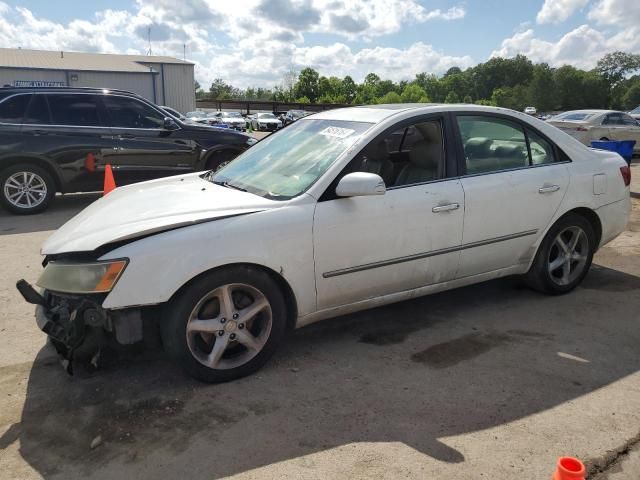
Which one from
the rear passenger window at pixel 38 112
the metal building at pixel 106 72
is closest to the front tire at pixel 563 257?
the rear passenger window at pixel 38 112

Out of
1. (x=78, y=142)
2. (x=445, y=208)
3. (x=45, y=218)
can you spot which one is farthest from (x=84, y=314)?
(x=78, y=142)

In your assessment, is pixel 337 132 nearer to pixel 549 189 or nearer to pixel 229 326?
pixel 229 326

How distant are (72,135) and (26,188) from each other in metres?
1.03

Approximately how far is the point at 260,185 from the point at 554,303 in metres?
2.66

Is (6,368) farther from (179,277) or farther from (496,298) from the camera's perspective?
(496,298)

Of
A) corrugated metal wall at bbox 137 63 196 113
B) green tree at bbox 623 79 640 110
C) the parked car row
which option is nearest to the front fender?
the parked car row

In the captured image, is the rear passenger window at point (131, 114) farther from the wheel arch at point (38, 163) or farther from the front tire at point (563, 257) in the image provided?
the front tire at point (563, 257)

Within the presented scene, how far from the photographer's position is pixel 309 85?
9081 cm

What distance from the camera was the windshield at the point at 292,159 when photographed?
3.58m

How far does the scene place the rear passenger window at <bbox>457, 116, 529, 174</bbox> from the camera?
4.08m

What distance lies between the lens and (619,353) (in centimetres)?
367

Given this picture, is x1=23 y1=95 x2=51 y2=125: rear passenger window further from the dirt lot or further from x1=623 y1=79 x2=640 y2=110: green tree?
x1=623 y1=79 x2=640 y2=110: green tree

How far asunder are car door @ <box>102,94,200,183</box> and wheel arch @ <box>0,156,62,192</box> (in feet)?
2.73

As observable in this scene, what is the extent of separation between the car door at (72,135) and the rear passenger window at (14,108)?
9 cm
